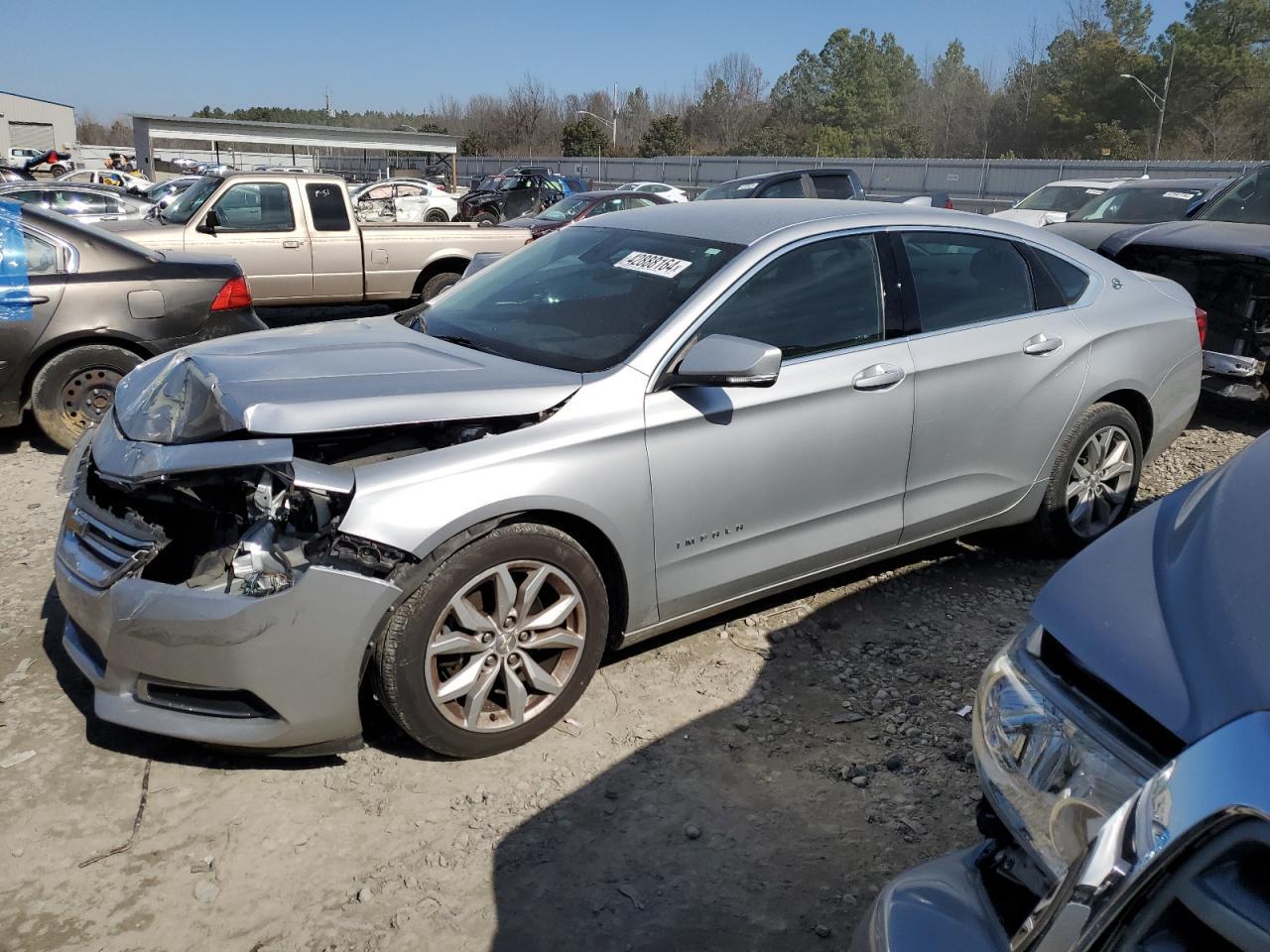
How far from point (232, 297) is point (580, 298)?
3520 millimetres

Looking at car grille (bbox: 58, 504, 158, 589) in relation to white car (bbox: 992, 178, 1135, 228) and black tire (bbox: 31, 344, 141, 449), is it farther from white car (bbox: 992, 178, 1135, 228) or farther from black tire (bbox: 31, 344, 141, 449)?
white car (bbox: 992, 178, 1135, 228)

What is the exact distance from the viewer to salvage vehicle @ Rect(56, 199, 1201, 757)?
9.45 feet

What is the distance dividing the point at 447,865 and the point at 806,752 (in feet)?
4.07

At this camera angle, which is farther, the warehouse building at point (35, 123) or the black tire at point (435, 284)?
the warehouse building at point (35, 123)

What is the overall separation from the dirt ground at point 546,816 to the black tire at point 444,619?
122 millimetres

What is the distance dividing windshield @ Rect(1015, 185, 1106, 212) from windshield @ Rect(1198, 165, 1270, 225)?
5.56 metres

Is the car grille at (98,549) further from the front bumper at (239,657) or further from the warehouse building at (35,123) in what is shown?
the warehouse building at (35,123)

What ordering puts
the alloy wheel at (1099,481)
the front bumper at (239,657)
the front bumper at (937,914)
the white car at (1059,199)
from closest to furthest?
the front bumper at (937,914), the front bumper at (239,657), the alloy wheel at (1099,481), the white car at (1059,199)

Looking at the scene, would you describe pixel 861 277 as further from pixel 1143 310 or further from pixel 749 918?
pixel 749 918

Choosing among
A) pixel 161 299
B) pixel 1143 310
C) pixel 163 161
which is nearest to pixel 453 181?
pixel 163 161

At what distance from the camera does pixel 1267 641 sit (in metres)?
1.49

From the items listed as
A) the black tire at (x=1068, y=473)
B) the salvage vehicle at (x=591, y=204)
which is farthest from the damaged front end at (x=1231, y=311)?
the salvage vehicle at (x=591, y=204)

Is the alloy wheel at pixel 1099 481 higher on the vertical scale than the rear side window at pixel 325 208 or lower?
lower

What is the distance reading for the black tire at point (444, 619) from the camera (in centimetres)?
290
